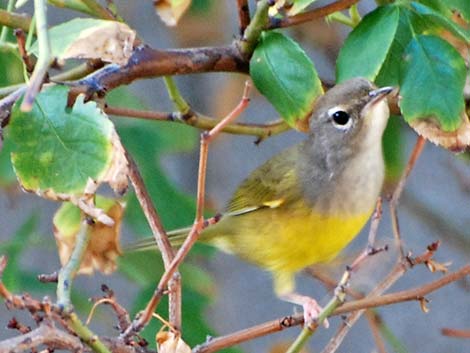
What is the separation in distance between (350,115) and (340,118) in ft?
0.08

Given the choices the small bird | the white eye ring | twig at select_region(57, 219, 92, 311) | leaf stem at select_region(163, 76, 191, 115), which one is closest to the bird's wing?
the small bird

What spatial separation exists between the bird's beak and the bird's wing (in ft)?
1.04

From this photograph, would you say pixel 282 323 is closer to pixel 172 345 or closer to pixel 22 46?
pixel 172 345

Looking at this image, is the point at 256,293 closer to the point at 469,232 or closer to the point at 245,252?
the point at 469,232

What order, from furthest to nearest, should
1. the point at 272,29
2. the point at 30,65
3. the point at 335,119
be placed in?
the point at 335,119 → the point at 272,29 → the point at 30,65

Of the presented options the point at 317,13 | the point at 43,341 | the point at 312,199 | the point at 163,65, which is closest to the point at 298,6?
the point at 317,13

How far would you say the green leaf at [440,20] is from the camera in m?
0.93

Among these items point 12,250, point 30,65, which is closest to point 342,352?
point 12,250

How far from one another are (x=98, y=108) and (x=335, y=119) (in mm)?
544

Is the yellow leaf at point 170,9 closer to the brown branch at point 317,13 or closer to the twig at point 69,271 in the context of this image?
the brown branch at point 317,13

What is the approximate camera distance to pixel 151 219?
2.82 feet

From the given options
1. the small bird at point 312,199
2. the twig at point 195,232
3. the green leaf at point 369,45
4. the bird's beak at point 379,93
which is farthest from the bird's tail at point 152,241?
the twig at point 195,232

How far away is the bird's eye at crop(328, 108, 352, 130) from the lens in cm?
128

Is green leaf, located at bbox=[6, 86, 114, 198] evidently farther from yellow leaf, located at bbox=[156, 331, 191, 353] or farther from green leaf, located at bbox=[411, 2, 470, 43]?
green leaf, located at bbox=[411, 2, 470, 43]
